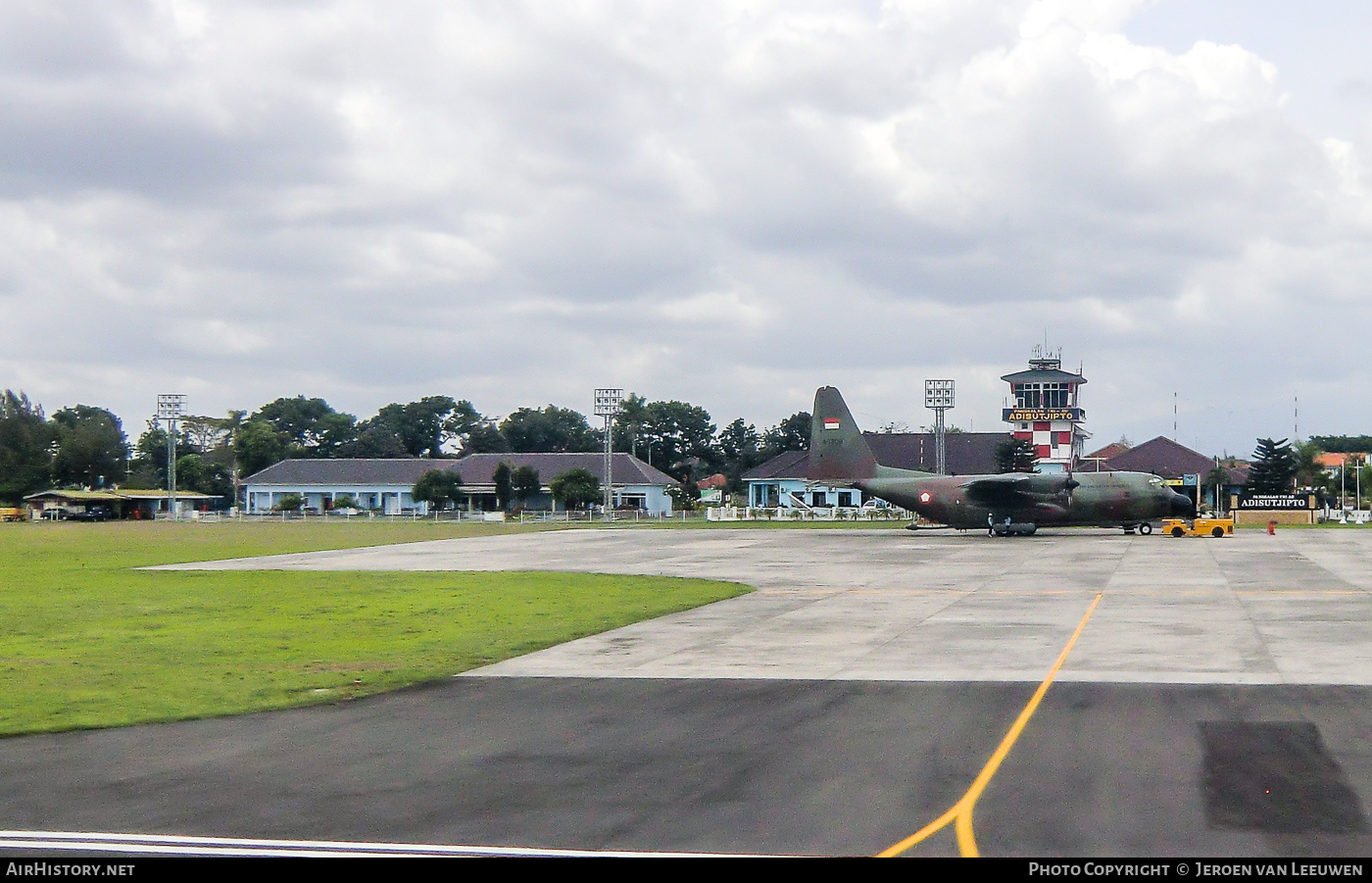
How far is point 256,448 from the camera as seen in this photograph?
140m

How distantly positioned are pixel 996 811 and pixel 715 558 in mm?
32341

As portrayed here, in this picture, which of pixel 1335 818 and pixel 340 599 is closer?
pixel 1335 818

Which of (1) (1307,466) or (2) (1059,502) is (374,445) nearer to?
(1) (1307,466)

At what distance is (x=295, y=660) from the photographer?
55.5 feet

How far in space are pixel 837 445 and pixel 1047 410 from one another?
45460 millimetres

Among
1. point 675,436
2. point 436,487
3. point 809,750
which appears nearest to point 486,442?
point 675,436

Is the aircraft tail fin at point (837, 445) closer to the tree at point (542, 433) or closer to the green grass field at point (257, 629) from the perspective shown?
the green grass field at point (257, 629)

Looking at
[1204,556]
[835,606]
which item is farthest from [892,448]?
[835,606]

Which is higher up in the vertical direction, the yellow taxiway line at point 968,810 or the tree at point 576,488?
the tree at point 576,488

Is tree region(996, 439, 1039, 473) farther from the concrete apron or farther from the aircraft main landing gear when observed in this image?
the concrete apron

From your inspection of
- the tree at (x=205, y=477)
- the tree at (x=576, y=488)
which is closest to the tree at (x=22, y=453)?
the tree at (x=205, y=477)

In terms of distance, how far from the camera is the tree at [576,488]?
4161 inches

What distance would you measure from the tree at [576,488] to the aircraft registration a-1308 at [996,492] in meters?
48.9
